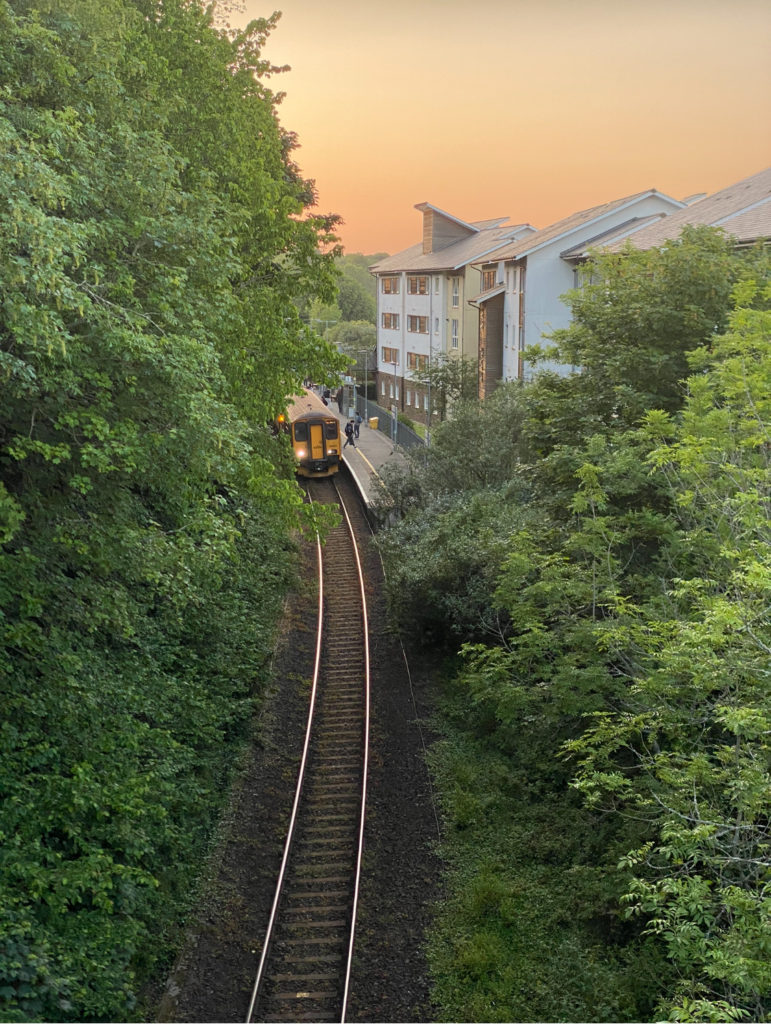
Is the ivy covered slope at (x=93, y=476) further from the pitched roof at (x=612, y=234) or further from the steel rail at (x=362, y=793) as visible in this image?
the pitched roof at (x=612, y=234)

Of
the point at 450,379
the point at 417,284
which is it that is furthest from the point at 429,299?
the point at 450,379

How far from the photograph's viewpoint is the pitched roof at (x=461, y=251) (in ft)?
152

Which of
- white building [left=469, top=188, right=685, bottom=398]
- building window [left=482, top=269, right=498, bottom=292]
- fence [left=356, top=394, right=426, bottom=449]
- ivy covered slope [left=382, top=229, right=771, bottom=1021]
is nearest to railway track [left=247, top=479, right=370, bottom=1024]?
ivy covered slope [left=382, top=229, right=771, bottom=1021]

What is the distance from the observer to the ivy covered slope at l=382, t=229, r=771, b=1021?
7379mm

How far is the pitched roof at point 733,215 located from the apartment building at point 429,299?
1522 cm

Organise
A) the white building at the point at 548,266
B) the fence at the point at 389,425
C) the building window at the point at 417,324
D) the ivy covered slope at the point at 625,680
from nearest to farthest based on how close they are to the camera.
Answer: the ivy covered slope at the point at 625,680 < the white building at the point at 548,266 < the fence at the point at 389,425 < the building window at the point at 417,324

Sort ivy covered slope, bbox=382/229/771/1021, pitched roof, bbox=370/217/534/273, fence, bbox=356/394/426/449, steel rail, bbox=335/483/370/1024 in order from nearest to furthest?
ivy covered slope, bbox=382/229/771/1021, steel rail, bbox=335/483/370/1024, fence, bbox=356/394/426/449, pitched roof, bbox=370/217/534/273

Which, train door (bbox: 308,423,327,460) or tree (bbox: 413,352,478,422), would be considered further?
train door (bbox: 308,423,327,460)

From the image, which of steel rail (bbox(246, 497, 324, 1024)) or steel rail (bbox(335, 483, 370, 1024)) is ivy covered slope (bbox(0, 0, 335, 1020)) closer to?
steel rail (bbox(246, 497, 324, 1024))

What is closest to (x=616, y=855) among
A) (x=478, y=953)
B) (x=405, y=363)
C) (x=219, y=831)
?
(x=478, y=953)

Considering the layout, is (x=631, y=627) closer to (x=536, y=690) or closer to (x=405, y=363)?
(x=536, y=690)

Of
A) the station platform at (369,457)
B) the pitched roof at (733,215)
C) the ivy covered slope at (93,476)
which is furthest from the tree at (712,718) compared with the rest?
the station platform at (369,457)

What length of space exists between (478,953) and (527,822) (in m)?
3.15

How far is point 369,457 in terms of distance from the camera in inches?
1654
